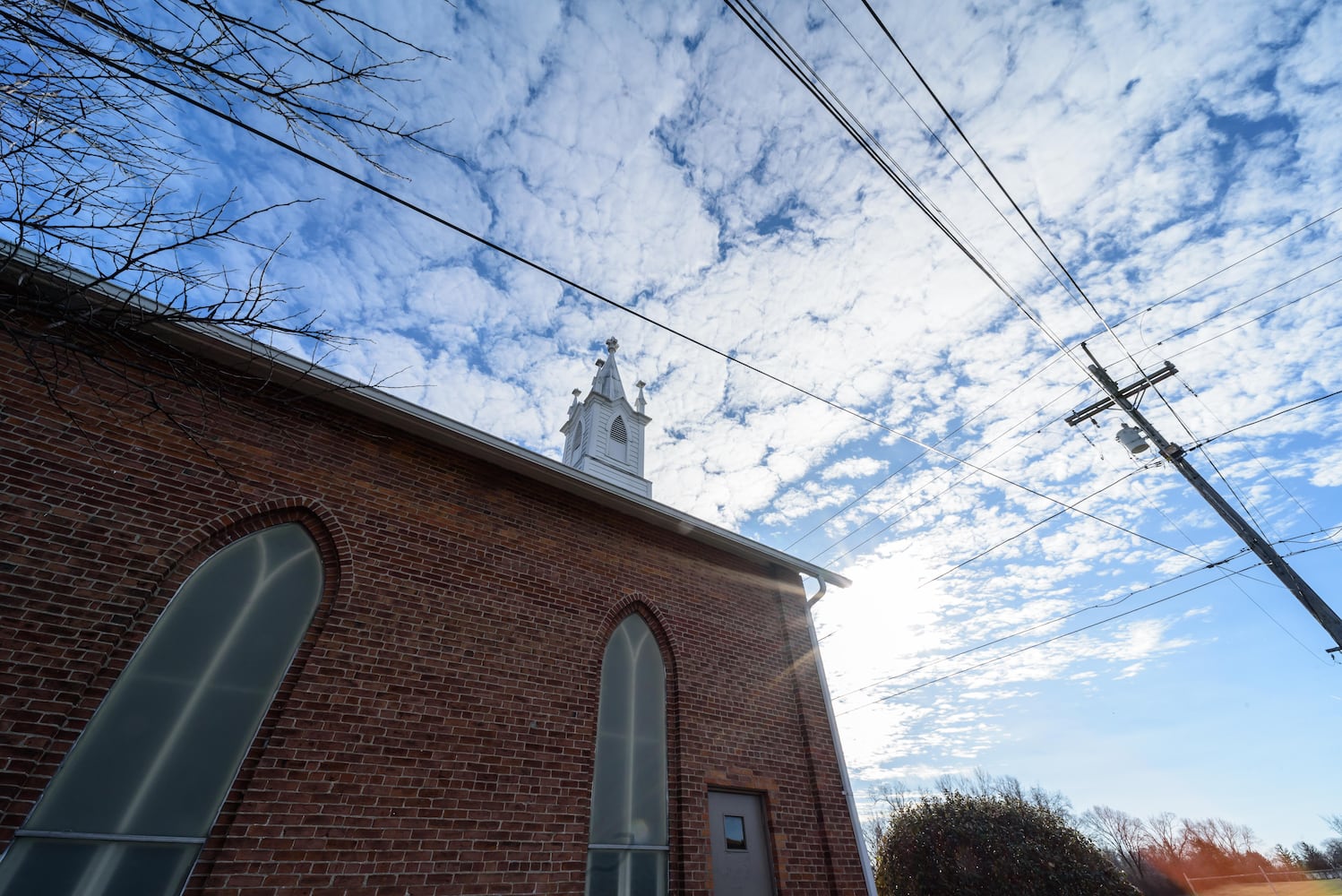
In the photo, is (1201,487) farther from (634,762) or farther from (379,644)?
(379,644)

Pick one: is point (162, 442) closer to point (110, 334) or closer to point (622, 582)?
point (110, 334)

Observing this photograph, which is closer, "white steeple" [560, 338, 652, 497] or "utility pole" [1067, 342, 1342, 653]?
"utility pole" [1067, 342, 1342, 653]

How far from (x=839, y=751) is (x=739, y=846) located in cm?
212

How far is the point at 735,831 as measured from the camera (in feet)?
22.6

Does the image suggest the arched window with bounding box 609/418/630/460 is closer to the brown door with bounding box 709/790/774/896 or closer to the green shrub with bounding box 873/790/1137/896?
the brown door with bounding box 709/790/774/896

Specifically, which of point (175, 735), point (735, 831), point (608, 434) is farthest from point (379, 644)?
point (608, 434)

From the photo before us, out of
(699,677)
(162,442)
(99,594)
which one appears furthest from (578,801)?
(162,442)

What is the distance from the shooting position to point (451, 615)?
607 cm

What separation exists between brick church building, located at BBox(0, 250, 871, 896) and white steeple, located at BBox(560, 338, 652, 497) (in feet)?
24.7

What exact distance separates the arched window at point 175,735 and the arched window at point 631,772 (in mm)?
3365

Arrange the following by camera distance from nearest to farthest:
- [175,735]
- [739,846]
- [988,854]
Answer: [175,735] → [739,846] → [988,854]

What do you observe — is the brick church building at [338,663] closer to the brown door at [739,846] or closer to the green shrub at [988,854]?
the brown door at [739,846]

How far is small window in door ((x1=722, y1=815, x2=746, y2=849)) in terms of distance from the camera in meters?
6.78

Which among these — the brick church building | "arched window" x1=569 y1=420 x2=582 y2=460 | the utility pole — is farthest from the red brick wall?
"arched window" x1=569 y1=420 x2=582 y2=460
